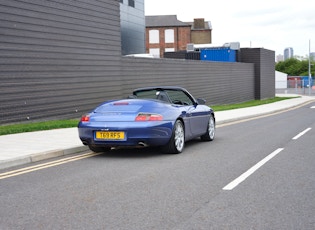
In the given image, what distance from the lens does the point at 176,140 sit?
30.3ft

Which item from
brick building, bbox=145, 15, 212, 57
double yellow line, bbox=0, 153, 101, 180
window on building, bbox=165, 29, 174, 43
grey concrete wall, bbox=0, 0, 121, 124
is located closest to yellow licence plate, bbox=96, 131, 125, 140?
double yellow line, bbox=0, 153, 101, 180

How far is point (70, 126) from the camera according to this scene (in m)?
14.6

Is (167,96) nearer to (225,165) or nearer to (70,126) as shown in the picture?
(225,165)

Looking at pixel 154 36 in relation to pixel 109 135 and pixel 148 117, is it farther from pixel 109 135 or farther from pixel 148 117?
pixel 109 135

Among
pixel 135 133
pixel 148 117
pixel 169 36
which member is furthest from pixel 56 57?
pixel 169 36

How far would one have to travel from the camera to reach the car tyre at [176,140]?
9023 mm

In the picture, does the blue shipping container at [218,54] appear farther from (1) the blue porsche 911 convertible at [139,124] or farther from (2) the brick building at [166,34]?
(2) the brick building at [166,34]

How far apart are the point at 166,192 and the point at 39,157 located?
11.9 feet

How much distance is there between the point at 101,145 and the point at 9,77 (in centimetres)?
665

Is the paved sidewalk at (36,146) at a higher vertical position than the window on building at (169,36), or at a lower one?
lower

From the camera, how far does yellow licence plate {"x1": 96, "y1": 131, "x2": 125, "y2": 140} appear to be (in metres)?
8.55

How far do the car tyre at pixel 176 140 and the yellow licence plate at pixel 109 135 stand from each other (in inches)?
38.6

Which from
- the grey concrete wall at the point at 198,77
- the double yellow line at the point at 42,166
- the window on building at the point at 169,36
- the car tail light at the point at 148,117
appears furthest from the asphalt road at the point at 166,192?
the window on building at the point at 169,36

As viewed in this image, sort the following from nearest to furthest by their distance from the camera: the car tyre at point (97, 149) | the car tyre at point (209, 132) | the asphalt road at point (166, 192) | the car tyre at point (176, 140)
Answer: the asphalt road at point (166, 192) → the car tyre at point (176, 140) → the car tyre at point (97, 149) → the car tyre at point (209, 132)
